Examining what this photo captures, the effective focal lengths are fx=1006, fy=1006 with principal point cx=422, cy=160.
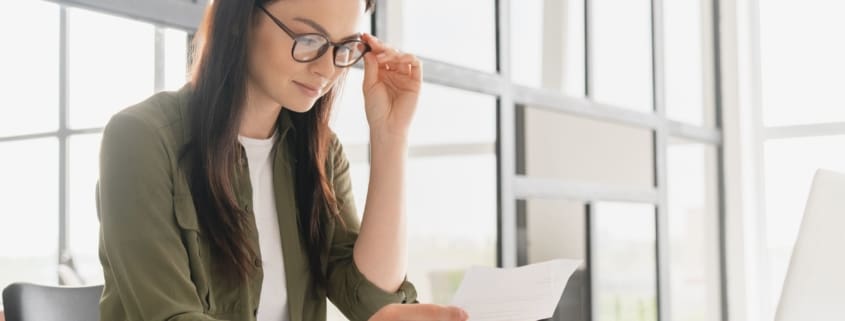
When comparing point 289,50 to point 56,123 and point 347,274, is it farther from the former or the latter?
point 56,123

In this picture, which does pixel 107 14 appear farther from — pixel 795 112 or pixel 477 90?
pixel 795 112

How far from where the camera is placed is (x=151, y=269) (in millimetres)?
1221

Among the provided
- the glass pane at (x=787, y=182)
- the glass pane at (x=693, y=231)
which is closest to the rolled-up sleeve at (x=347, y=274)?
the glass pane at (x=693, y=231)

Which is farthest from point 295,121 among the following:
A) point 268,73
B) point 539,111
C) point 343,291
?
point 539,111

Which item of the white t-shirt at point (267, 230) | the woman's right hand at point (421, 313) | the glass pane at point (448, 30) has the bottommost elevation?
the woman's right hand at point (421, 313)

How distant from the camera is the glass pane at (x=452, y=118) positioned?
9.50ft

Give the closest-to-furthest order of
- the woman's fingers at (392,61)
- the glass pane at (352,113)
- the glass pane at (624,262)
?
the woman's fingers at (392,61), the glass pane at (352,113), the glass pane at (624,262)

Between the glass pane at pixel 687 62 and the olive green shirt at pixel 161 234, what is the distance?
3571 mm

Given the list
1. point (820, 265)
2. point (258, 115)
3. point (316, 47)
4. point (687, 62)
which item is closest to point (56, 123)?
point (258, 115)

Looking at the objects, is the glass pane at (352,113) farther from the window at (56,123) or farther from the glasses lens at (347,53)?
the glasses lens at (347,53)

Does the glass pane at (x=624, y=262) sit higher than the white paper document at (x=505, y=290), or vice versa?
the white paper document at (x=505, y=290)

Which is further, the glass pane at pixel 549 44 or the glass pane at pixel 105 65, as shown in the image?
the glass pane at pixel 549 44

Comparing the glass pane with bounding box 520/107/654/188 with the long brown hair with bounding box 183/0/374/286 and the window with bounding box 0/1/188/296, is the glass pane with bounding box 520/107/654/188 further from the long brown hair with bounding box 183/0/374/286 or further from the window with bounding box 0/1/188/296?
the long brown hair with bounding box 183/0/374/286

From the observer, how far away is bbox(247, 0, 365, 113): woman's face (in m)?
1.39
